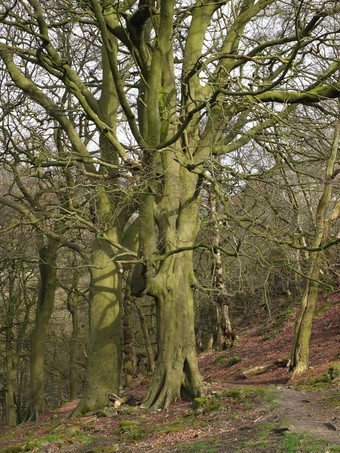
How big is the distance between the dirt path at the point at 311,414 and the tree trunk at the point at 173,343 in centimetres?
225

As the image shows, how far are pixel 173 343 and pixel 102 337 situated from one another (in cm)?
218

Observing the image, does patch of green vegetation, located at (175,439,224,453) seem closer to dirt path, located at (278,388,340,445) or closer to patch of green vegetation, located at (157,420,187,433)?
dirt path, located at (278,388,340,445)

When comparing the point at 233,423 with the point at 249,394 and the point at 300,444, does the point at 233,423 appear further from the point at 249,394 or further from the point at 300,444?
the point at 300,444

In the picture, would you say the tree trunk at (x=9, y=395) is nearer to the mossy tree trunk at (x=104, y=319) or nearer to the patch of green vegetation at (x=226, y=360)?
the patch of green vegetation at (x=226, y=360)

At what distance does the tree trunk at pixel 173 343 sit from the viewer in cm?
1087

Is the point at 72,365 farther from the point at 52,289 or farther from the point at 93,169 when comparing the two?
the point at 93,169

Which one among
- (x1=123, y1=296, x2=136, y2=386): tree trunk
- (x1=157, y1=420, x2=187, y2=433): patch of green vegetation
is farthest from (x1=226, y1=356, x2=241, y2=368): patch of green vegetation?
(x1=157, y1=420, x2=187, y2=433): patch of green vegetation

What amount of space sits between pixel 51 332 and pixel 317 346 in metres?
14.9

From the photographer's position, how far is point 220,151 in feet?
38.8

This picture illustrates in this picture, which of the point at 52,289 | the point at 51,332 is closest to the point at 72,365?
the point at 51,332

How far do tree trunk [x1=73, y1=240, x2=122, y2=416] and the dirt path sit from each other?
4400mm

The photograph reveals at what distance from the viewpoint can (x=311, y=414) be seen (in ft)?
24.4

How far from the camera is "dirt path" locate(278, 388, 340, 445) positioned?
629 centimetres

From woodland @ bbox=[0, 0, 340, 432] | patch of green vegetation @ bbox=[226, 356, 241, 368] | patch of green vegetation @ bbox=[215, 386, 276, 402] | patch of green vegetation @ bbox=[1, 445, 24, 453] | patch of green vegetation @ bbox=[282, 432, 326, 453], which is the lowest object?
patch of green vegetation @ bbox=[1, 445, 24, 453]
